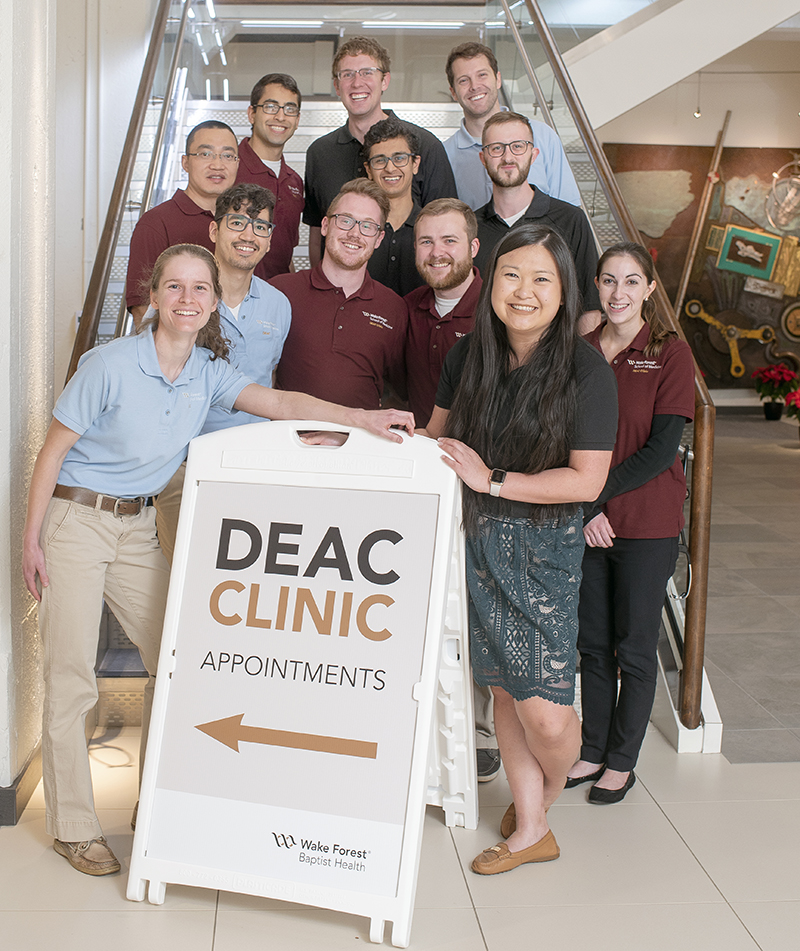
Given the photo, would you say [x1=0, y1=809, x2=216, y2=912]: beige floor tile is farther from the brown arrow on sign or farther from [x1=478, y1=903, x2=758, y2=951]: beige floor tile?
[x1=478, y1=903, x2=758, y2=951]: beige floor tile

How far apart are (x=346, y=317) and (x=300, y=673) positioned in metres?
1.26

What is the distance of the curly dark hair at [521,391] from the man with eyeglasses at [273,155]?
1571 millimetres

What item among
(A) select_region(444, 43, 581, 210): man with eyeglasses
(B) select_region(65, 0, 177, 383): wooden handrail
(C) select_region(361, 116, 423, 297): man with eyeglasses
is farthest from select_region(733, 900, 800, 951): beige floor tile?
(A) select_region(444, 43, 581, 210): man with eyeglasses

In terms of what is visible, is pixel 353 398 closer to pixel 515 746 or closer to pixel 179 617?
pixel 179 617

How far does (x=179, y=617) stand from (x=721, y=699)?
256cm

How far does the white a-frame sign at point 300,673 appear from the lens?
87.5 inches

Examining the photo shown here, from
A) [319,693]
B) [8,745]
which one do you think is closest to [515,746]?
[319,693]

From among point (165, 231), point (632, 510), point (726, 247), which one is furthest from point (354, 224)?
point (726, 247)

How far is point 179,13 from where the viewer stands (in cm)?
567

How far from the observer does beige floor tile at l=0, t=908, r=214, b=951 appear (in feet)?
7.23

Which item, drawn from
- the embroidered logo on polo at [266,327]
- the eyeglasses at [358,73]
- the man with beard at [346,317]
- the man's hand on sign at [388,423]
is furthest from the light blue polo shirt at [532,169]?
the man's hand on sign at [388,423]

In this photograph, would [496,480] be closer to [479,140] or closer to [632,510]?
[632,510]

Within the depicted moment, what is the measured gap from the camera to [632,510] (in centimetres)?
288

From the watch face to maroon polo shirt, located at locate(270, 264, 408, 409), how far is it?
11412 millimetres
